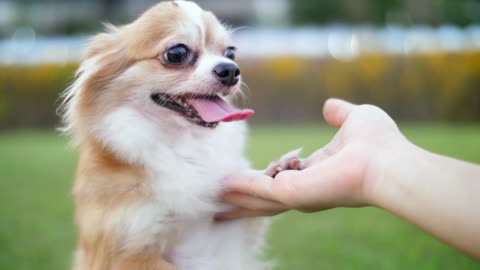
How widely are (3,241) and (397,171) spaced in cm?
355

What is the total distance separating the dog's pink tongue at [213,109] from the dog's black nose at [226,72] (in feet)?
0.36

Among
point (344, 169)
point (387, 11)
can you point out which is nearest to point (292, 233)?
point (344, 169)

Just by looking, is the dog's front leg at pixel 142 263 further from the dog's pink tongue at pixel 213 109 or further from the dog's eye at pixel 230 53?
the dog's eye at pixel 230 53

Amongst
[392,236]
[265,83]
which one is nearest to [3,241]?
[392,236]

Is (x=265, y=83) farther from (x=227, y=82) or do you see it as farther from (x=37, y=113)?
(x=227, y=82)

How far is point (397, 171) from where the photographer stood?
1.69 metres

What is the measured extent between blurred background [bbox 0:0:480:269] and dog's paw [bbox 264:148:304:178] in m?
1.35

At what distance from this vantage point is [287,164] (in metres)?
2.33

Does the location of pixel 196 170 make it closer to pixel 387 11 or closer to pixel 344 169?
pixel 344 169

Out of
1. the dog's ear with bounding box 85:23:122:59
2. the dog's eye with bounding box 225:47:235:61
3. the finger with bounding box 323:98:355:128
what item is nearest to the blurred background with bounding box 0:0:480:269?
the dog's eye with bounding box 225:47:235:61

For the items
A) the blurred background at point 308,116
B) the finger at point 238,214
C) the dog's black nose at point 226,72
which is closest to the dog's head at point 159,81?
the dog's black nose at point 226,72

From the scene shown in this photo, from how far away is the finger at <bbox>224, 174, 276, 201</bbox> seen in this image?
2.22 metres

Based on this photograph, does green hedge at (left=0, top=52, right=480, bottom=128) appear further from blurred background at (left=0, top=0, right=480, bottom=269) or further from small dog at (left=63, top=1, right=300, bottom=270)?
small dog at (left=63, top=1, right=300, bottom=270)

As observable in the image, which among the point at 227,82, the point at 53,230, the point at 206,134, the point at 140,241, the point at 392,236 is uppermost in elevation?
the point at 227,82
